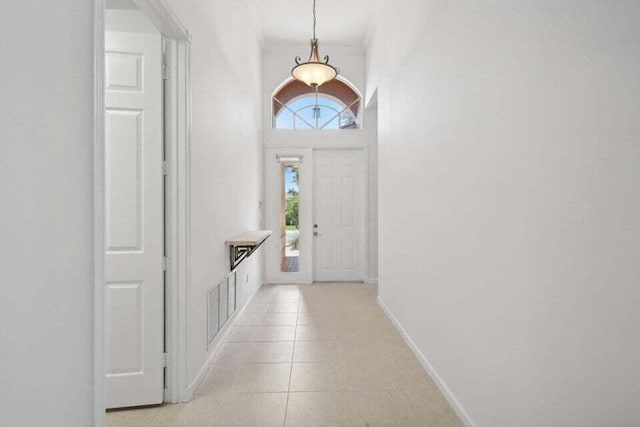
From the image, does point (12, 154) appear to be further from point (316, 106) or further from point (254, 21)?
point (316, 106)

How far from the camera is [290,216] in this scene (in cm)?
569

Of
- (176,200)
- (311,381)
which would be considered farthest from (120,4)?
(311,381)

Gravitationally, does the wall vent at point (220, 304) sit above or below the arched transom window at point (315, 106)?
below

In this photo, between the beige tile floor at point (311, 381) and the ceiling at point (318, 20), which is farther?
the ceiling at point (318, 20)

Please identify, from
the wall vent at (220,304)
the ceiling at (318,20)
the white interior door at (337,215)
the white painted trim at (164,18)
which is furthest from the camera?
the white interior door at (337,215)

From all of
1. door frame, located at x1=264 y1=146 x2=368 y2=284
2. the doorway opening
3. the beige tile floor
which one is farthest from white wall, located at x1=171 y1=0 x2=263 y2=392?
the doorway opening

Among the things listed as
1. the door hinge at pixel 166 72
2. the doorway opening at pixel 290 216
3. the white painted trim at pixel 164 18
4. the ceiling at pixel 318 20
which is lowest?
the doorway opening at pixel 290 216

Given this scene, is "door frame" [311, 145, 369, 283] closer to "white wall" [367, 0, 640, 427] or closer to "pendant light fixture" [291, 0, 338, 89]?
"pendant light fixture" [291, 0, 338, 89]

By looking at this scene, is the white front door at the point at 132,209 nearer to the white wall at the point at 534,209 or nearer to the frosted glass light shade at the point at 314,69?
the frosted glass light shade at the point at 314,69

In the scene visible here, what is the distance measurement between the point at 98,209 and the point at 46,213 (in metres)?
0.23

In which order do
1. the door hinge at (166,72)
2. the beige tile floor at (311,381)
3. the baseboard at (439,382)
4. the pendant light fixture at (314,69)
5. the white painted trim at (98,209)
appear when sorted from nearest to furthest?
the white painted trim at (98,209) → the baseboard at (439,382) → the beige tile floor at (311,381) → the door hinge at (166,72) → the pendant light fixture at (314,69)

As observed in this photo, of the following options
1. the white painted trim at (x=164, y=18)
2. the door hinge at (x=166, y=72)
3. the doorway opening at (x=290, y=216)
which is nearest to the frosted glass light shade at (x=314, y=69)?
the white painted trim at (x=164, y=18)

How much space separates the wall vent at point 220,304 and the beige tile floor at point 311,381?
0.73 feet

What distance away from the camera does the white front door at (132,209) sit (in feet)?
6.82
